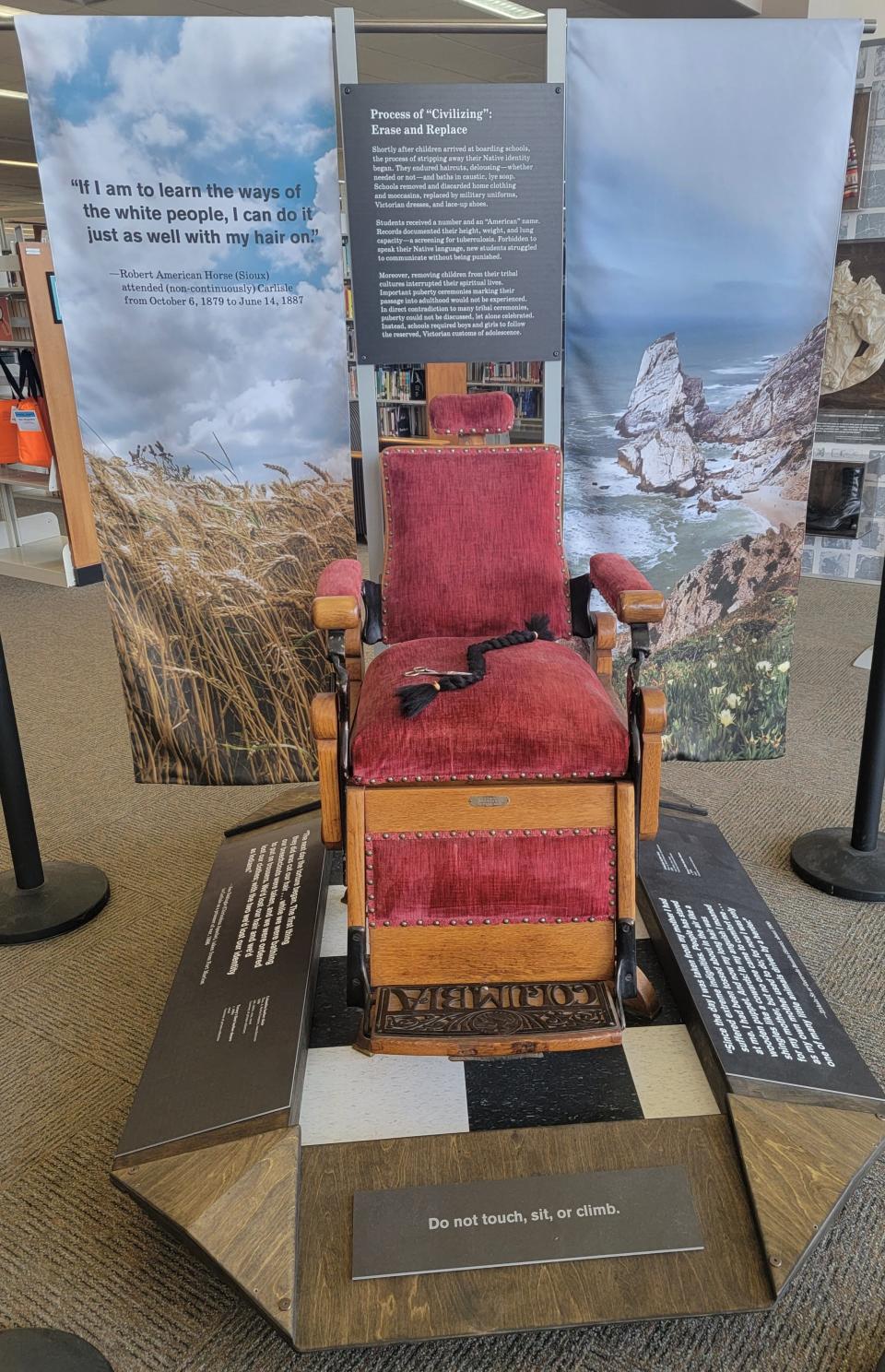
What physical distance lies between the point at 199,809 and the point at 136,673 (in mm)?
445

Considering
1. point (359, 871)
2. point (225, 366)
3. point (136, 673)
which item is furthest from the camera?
point (136, 673)

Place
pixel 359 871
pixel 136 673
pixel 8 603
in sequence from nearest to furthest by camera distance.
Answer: pixel 359 871 < pixel 136 673 < pixel 8 603

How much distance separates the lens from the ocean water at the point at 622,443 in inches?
103

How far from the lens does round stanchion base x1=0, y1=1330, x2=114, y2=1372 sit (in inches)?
50.3

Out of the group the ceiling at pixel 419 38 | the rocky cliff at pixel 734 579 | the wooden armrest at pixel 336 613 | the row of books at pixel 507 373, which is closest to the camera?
the wooden armrest at pixel 336 613

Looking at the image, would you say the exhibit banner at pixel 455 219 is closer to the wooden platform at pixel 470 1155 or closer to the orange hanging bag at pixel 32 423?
the wooden platform at pixel 470 1155

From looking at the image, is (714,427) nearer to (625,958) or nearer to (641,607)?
(641,607)

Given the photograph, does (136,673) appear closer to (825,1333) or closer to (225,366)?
(225,366)

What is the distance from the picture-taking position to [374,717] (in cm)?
173

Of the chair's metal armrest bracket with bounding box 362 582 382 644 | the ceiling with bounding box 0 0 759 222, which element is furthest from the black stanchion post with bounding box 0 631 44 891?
the ceiling with bounding box 0 0 759 222

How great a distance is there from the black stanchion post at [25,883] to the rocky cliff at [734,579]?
1802 mm

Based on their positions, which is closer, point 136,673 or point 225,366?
point 225,366

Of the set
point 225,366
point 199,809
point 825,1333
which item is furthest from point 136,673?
point 825,1333

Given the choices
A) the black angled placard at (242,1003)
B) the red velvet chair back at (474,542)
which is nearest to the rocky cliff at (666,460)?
the red velvet chair back at (474,542)
